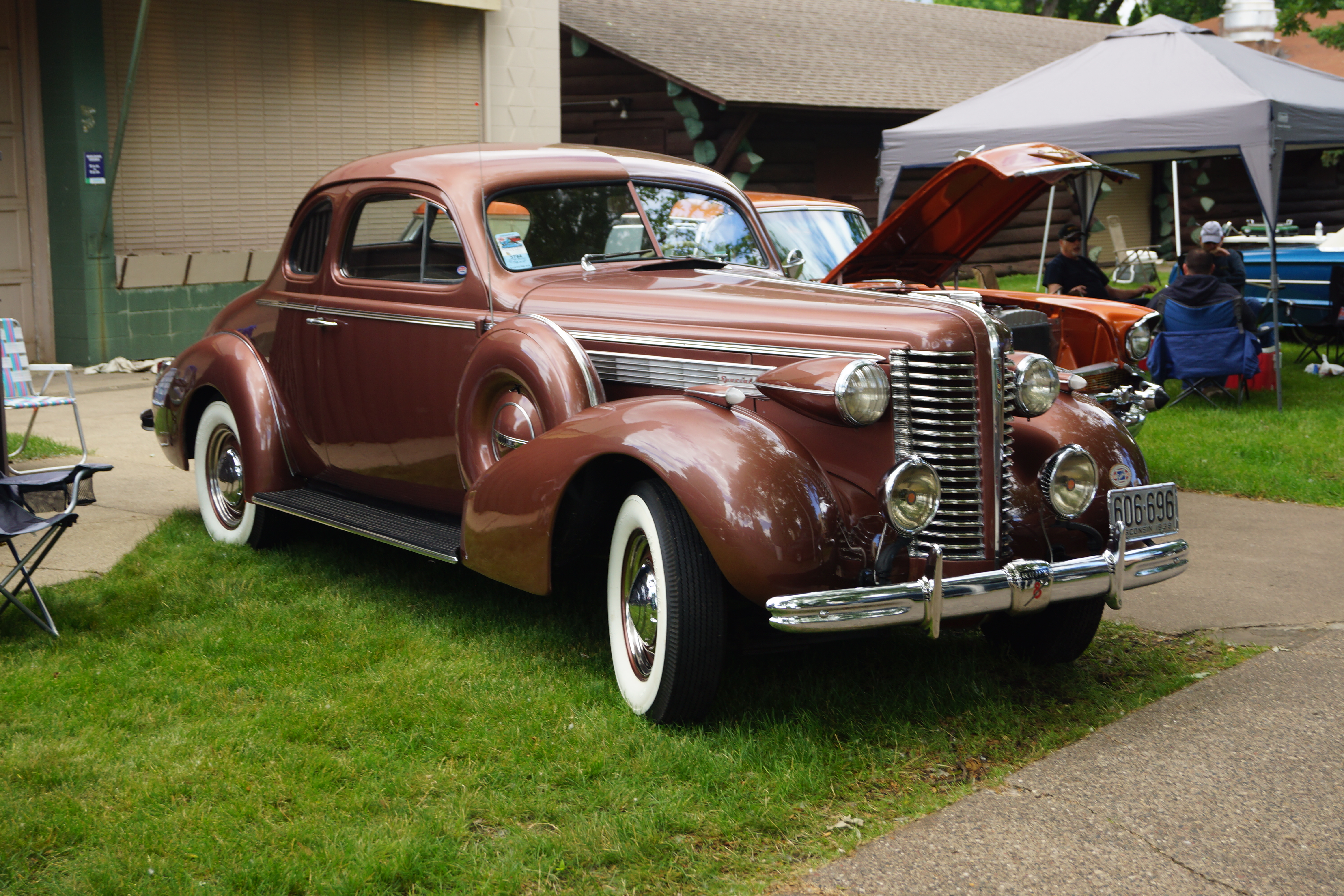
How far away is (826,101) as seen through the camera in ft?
56.2

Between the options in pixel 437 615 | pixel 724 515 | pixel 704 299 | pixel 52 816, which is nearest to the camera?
pixel 52 816

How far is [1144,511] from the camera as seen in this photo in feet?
13.1

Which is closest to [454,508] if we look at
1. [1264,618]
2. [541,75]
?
[1264,618]

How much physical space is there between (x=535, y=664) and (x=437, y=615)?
70 cm

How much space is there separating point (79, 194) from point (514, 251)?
757 cm

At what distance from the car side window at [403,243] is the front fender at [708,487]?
48.2 inches

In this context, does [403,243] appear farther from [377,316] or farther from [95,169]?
[95,169]

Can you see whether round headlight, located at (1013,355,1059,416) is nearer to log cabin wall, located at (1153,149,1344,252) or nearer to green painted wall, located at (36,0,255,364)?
green painted wall, located at (36,0,255,364)

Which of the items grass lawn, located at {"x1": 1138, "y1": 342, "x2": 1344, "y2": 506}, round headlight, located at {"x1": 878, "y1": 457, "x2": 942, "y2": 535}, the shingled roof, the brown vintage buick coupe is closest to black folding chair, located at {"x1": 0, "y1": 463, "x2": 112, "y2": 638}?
the brown vintage buick coupe

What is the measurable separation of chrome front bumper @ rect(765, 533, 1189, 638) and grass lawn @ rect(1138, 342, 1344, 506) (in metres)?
3.78

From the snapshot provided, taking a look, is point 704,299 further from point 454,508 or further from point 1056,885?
point 1056,885

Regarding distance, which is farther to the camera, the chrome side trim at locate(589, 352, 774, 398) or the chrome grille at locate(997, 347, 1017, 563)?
the chrome side trim at locate(589, 352, 774, 398)

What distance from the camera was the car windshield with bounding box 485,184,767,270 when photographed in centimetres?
504

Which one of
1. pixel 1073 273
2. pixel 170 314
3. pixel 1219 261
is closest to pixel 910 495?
pixel 1073 273
